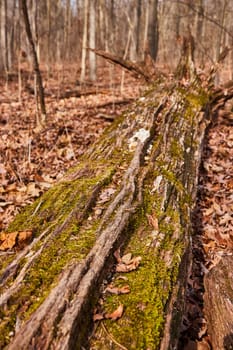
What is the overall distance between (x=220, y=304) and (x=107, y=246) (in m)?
0.84

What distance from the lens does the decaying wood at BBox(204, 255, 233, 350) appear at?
197 cm

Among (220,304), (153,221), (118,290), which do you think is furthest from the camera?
(153,221)

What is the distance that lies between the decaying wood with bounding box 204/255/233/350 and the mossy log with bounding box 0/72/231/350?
0.22 m

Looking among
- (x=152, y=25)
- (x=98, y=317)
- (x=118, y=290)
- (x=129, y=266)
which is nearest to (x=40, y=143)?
(x=129, y=266)

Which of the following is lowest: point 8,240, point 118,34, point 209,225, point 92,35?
point 209,225

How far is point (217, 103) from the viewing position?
6324mm

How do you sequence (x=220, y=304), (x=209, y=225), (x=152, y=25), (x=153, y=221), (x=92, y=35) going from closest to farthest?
(x=220, y=304) < (x=153, y=221) < (x=209, y=225) < (x=92, y=35) < (x=152, y=25)

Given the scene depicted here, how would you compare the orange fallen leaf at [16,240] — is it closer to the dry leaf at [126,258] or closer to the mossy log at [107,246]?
the mossy log at [107,246]

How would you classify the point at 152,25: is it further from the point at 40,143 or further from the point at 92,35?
the point at 40,143

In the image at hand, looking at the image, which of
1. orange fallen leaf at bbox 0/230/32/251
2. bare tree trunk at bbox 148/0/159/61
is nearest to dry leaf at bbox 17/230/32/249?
orange fallen leaf at bbox 0/230/32/251

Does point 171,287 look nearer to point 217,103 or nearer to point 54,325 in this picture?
point 54,325

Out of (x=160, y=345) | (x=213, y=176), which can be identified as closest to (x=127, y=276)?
(x=160, y=345)

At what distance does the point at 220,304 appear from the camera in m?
2.15

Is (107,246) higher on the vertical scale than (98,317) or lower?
higher
